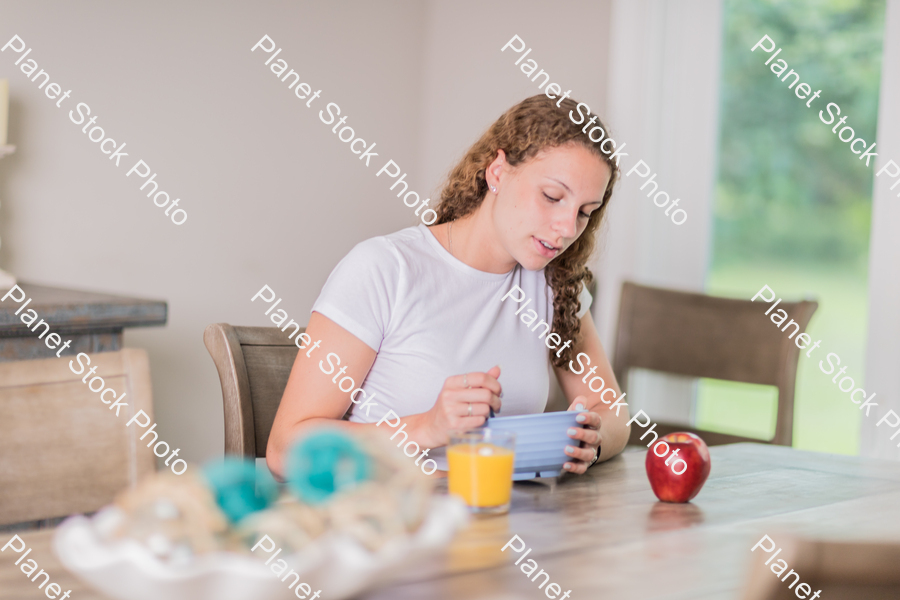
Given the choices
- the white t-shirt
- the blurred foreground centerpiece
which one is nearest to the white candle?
the white t-shirt

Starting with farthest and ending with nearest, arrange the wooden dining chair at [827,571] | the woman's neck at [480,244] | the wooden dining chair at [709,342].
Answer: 1. the wooden dining chair at [709,342]
2. the woman's neck at [480,244]
3. the wooden dining chair at [827,571]

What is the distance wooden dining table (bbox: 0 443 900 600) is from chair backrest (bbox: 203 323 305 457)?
0.43m

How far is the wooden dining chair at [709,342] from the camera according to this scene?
1809 millimetres

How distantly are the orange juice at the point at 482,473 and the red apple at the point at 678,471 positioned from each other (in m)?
0.20

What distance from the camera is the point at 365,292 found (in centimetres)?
130

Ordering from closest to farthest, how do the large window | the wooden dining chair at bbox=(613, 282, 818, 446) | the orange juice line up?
the orange juice, the wooden dining chair at bbox=(613, 282, 818, 446), the large window

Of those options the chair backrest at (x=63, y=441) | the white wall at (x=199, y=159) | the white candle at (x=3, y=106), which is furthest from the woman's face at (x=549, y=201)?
the white wall at (x=199, y=159)

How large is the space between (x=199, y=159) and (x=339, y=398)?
5.02 ft

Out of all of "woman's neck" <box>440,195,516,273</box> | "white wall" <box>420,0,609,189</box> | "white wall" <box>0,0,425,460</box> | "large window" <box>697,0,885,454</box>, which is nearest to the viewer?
"woman's neck" <box>440,195,516,273</box>

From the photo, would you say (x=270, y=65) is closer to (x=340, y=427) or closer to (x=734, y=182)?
(x=734, y=182)

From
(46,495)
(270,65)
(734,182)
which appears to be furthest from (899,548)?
(270,65)

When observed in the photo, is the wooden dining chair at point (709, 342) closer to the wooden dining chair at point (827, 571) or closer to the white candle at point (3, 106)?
the wooden dining chair at point (827, 571)

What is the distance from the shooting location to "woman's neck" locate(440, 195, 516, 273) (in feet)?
4.75

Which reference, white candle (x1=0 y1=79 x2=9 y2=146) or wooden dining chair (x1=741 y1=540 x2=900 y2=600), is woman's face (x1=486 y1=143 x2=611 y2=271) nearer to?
wooden dining chair (x1=741 y1=540 x2=900 y2=600)
